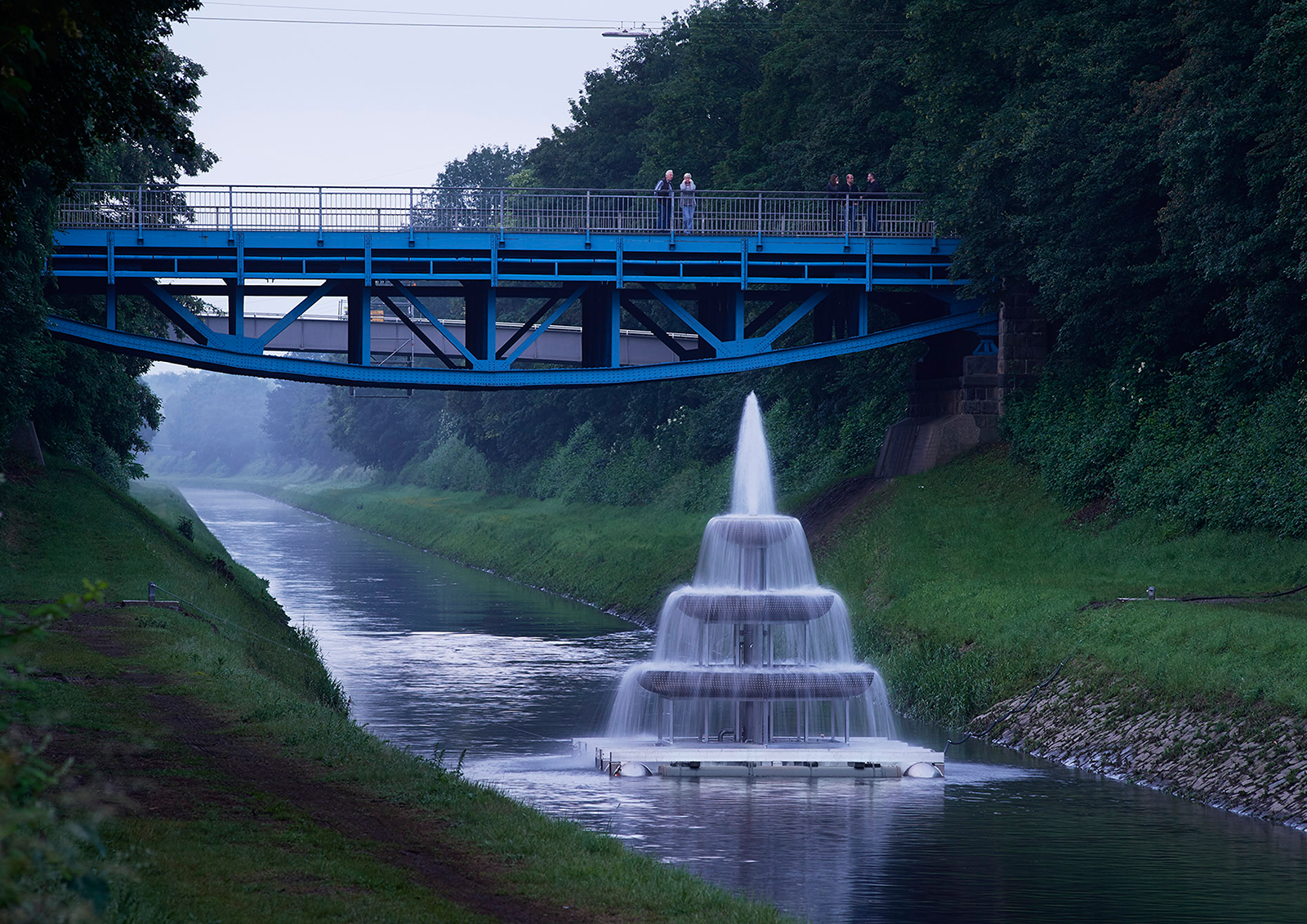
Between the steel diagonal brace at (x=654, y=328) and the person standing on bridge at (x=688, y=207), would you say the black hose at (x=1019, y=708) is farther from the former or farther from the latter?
the person standing on bridge at (x=688, y=207)

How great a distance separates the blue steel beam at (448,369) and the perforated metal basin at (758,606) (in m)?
16.6

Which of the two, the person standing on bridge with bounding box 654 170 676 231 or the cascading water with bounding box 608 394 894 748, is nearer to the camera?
the cascading water with bounding box 608 394 894 748

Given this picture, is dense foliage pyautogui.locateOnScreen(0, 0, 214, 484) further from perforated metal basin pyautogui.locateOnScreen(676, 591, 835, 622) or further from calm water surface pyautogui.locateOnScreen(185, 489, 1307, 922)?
perforated metal basin pyautogui.locateOnScreen(676, 591, 835, 622)

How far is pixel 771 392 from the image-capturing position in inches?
2675

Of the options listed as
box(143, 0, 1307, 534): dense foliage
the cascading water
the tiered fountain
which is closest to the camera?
the tiered fountain

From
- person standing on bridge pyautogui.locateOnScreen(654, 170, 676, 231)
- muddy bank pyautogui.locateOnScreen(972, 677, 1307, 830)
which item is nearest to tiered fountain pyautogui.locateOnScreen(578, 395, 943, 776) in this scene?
muddy bank pyautogui.locateOnScreen(972, 677, 1307, 830)

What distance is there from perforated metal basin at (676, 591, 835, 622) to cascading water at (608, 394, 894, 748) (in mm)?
15

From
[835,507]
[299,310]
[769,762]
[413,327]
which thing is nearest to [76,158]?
[769,762]

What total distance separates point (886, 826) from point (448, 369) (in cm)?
2435

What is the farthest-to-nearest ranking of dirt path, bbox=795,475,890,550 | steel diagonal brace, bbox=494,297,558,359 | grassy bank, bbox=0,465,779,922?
dirt path, bbox=795,475,890,550 → steel diagonal brace, bbox=494,297,558,359 → grassy bank, bbox=0,465,779,922

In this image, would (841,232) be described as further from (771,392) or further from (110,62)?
(110,62)

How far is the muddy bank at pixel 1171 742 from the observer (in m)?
22.8

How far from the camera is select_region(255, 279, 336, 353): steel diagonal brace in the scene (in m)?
41.9

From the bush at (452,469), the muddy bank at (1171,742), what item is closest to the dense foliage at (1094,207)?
the muddy bank at (1171,742)
